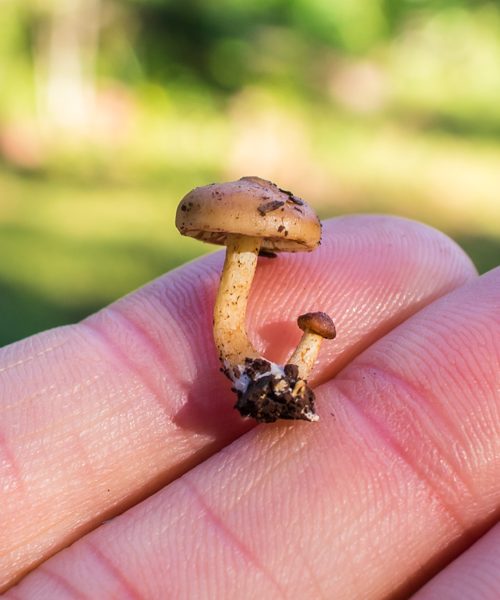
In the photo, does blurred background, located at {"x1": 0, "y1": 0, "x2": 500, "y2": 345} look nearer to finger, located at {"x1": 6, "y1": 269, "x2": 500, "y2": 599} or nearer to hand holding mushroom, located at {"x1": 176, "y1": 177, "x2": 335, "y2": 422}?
hand holding mushroom, located at {"x1": 176, "y1": 177, "x2": 335, "y2": 422}

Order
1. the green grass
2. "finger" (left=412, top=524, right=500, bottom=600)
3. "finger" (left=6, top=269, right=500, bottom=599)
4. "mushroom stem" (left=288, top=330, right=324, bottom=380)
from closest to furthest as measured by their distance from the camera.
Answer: "finger" (left=412, top=524, right=500, bottom=600) < "finger" (left=6, top=269, right=500, bottom=599) < "mushroom stem" (left=288, top=330, right=324, bottom=380) < the green grass

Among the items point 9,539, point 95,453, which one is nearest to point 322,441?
point 95,453

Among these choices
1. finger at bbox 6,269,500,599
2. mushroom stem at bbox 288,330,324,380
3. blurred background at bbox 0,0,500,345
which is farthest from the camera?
blurred background at bbox 0,0,500,345

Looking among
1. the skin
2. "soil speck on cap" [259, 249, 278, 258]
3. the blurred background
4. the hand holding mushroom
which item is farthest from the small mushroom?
the blurred background

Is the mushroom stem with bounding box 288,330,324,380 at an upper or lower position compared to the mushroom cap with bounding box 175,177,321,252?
lower

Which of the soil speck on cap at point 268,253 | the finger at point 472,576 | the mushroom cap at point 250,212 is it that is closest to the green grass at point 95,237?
the soil speck on cap at point 268,253

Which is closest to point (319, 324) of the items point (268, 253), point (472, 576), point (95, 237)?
point (268, 253)

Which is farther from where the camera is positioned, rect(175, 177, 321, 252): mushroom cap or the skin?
rect(175, 177, 321, 252): mushroom cap
